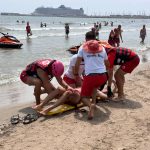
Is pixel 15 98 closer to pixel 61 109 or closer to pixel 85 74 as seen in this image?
pixel 61 109

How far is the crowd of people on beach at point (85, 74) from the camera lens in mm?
6375

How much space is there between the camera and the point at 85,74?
6.46 metres

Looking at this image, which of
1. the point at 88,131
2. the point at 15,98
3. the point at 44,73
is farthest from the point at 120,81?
the point at 15,98

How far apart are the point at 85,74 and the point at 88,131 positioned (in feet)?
3.87

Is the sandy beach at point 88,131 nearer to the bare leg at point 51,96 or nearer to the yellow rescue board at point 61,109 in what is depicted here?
the yellow rescue board at point 61,109

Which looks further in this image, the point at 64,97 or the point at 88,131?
the point at 64,97

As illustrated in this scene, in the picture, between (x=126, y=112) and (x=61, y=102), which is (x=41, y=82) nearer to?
(x=61, y=102)

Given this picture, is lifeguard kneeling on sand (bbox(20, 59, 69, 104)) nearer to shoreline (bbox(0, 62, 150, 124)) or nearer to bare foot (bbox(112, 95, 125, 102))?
shoreline (bbox(0, 62, 150, 124))

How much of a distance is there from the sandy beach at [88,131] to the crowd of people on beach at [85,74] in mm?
283

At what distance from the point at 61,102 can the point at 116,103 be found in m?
1.19

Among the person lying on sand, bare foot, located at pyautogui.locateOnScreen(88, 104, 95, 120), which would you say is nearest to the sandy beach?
bare foot, located at pyautogui.locateOnScreen(88, 104, 95, 120)

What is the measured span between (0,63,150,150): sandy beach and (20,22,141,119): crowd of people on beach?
28cm

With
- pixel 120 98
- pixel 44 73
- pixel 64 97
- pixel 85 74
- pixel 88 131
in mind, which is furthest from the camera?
pixel 120 98

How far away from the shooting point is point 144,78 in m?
10.3
